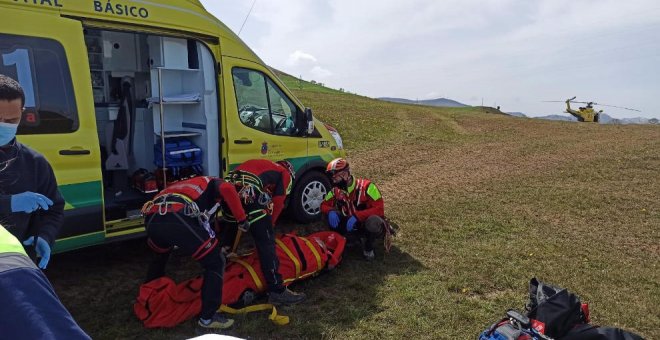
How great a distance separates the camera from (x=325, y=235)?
5.27 m

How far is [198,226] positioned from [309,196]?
114 inches

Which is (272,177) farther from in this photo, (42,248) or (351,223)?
(42,248)

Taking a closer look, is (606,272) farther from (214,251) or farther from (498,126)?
(498,126)

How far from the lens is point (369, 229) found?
5.27m

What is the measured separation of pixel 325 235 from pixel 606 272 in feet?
10.3

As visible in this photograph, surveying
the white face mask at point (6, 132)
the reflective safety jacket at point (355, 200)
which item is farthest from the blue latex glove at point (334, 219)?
the white face mask at point (6, 132)

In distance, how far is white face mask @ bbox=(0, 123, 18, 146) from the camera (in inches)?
98.8

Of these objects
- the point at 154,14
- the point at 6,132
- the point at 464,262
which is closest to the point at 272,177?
the point at 154,14

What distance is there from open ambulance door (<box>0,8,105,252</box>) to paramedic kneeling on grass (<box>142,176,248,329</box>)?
924mm

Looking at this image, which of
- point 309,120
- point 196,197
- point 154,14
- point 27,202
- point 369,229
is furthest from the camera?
point 309,120

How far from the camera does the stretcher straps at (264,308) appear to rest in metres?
3.94

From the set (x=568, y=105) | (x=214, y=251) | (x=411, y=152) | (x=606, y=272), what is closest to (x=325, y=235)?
(x=214, y=251)

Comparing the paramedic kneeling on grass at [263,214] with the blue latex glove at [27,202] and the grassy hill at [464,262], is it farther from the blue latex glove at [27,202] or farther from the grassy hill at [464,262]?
the blue latex glove at [27,202]

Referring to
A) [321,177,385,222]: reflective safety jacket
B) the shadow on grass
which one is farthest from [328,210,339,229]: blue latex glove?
the shadow on grass
